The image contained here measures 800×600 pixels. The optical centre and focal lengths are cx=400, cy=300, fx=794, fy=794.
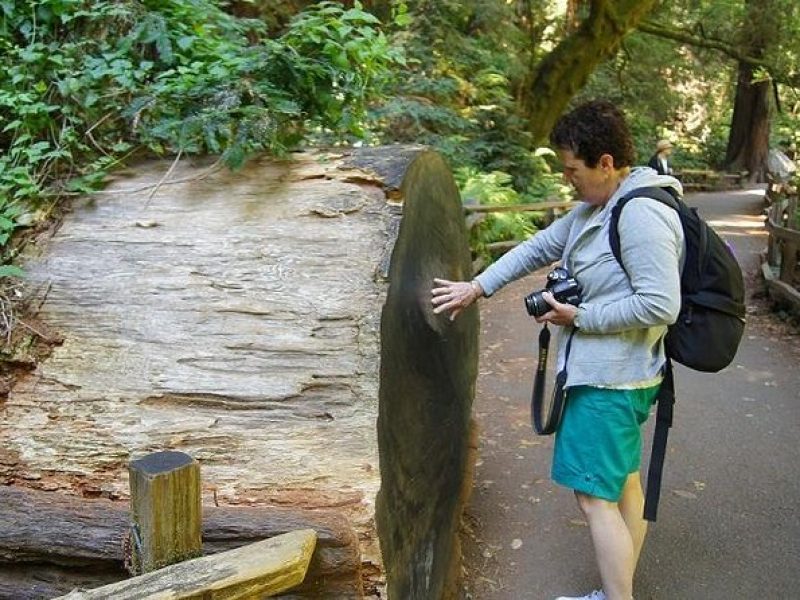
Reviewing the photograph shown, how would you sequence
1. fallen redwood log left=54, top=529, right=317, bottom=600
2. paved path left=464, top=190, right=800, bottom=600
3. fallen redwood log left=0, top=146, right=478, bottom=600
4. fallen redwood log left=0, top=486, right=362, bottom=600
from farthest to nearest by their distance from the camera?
paved path left=464, top=190, right=800, bottom=600, fallen redwood log left=0, top=146, right=478, bottom=600, fallen redwood log left=0, top=486, right=362, bottom=600, fallen redwood log left=54, top=529, right=317, bottom=600

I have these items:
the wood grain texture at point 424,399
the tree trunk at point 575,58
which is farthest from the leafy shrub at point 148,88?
the tree trunk at point 575,58

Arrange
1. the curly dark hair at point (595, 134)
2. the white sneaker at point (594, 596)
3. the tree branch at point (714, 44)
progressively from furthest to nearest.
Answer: the tree branch at point (714, 44) → the white sneaker at point (594, 596) → the curly dark hair at point (595, 134)

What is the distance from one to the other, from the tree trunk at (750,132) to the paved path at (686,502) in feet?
77.6

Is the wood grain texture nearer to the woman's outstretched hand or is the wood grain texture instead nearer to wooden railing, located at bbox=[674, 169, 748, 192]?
the woman's outstretched hand

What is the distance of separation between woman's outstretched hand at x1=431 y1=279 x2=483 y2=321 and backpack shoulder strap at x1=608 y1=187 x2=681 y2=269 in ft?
2.04

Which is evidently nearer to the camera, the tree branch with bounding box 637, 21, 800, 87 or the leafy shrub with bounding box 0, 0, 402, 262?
the leafy shrub with bounding box 0, 0, 402, 262

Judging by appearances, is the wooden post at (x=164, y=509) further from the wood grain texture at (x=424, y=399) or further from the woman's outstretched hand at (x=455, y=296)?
the woman's outstretched hand at (x=455, y=296)

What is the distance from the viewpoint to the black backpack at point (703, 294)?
2.83 metres

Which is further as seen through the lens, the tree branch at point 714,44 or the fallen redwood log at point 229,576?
the tree branch at point 714,44

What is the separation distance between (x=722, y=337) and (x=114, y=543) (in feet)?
6.98

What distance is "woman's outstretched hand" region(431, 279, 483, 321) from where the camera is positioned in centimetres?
318

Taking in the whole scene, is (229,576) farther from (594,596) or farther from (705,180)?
(705,180)

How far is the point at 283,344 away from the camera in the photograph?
109 inches

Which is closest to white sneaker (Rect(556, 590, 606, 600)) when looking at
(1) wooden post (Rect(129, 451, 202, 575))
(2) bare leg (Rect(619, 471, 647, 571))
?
(2) bare leg (Rect(619, 471, 647, 571))
